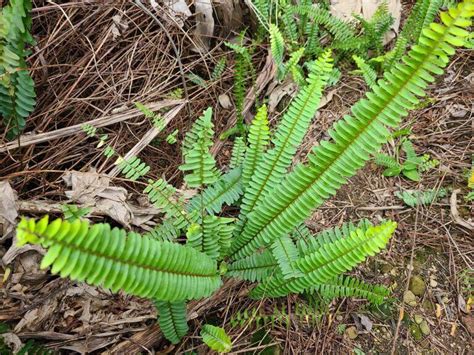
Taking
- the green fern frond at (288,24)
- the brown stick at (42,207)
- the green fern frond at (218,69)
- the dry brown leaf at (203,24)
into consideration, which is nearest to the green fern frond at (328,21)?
the green fern frond at (288,24)

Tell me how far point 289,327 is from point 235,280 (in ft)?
1.21

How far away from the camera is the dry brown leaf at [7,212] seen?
6.23 ft

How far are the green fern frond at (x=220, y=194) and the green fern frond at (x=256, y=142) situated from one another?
58mm

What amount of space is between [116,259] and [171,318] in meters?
0.68

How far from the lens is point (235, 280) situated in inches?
86.0

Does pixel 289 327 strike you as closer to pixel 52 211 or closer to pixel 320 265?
pixel 320 265

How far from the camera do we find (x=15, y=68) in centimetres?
197

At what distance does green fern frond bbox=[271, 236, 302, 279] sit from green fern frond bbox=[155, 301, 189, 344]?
Result: 18.8 inches

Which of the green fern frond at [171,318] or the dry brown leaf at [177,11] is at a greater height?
the dry brown leaf at [177,11]

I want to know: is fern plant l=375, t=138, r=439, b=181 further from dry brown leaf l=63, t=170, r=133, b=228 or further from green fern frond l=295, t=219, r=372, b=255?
dry brown leaf l=63, t=170, r=133, b=228

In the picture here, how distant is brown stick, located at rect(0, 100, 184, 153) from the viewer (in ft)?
7.10

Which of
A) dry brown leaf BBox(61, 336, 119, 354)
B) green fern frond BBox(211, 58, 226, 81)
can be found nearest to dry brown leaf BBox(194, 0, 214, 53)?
green fern frond BBox(211, 58, 226, 81)

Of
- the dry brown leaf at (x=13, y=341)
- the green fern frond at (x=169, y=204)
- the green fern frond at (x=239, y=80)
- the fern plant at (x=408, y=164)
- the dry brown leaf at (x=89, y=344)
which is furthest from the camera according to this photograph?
the fern plant at (x=408, y=164)

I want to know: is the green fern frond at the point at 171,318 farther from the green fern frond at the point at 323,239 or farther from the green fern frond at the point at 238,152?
the green fern frond at the point at 238,152
